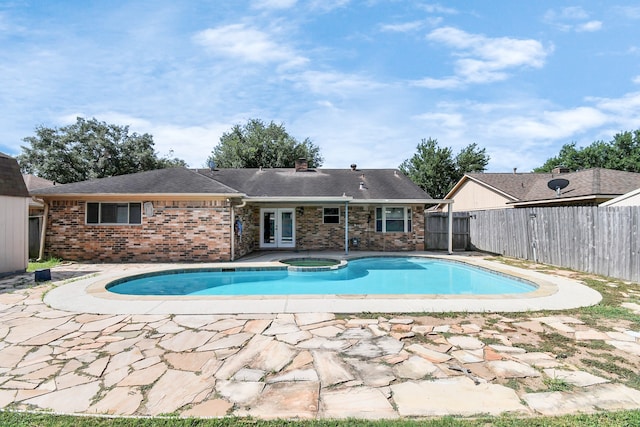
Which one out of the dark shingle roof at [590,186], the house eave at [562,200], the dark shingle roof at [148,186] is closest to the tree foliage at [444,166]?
the dark shingle roof at [590,186]

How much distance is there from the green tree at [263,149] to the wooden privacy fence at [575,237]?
20.7 metres

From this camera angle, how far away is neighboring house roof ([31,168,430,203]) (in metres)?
12.2

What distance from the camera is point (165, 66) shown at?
12.3 metres

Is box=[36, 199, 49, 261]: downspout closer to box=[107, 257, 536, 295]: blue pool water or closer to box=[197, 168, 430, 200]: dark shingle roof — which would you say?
box=[107, 257, 536, 295]: blue pool water

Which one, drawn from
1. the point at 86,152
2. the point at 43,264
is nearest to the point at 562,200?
the point at 43,264

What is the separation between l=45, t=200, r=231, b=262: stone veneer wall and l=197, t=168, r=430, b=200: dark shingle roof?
3.58m

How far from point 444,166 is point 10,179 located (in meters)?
33.1

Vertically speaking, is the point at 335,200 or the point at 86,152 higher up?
the point at 86,152

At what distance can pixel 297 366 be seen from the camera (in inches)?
139

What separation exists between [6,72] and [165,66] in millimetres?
6400

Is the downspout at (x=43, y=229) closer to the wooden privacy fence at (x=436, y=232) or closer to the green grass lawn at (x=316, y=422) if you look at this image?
the green grass lawn at (x=316, y=422)

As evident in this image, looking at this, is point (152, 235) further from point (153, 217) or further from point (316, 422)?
point (316, 422)

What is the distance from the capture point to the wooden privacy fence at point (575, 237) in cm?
849

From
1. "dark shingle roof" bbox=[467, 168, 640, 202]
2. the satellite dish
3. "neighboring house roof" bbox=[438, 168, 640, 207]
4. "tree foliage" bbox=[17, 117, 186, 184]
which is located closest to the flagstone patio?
"neighboring house roof" bbox=[438, 168, 640, 207]
